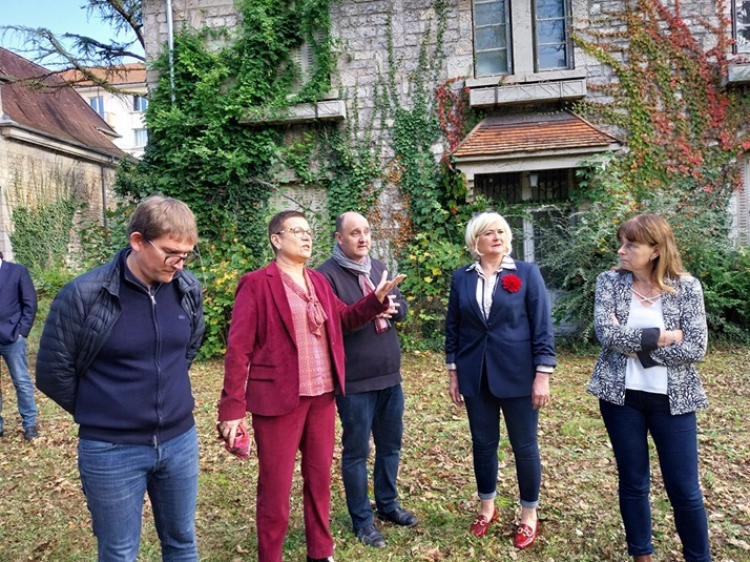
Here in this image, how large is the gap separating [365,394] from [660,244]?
174cm

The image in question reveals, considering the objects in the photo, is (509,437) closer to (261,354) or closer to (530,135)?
(261,354)

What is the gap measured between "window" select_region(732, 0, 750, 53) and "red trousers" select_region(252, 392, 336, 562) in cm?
958

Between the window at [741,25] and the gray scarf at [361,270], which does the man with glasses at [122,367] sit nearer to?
the gray scarf at [361,270]

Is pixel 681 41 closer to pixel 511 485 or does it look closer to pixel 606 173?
pixel 606 173

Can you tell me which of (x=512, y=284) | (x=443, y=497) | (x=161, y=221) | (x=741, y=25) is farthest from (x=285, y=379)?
(x=741, y=25)

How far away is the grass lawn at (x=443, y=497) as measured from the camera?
336cm

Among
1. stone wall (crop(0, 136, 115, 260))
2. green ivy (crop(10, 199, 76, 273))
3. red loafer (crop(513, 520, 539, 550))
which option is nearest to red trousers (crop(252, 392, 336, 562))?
red loafer (crop(513, 520, 539, 550))

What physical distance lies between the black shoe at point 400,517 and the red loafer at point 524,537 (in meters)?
0.64

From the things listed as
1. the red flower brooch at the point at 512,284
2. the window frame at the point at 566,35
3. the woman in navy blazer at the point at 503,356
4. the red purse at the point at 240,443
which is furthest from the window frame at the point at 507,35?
the red purse at the point at 240,443

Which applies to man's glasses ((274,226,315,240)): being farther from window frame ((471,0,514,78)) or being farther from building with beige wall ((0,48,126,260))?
building with beige wall ((0,48,126,260))

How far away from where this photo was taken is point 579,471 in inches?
173

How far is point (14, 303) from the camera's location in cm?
561

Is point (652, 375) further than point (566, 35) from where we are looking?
No

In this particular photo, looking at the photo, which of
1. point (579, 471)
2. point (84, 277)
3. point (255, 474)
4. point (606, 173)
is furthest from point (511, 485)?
point (606, 173)
